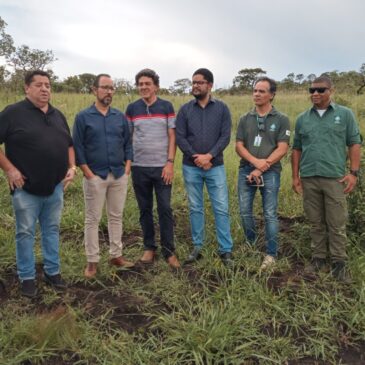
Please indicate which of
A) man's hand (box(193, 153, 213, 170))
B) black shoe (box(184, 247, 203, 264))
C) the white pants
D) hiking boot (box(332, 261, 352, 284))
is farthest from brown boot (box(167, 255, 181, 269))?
hiking boot (box(332, 261, 352, 284))

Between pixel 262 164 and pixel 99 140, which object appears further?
pixel 262 164

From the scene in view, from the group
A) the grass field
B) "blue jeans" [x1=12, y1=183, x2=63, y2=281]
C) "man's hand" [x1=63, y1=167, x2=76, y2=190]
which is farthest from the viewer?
"man's hand" [x1=63, y1=167, x2=76, y2=190]

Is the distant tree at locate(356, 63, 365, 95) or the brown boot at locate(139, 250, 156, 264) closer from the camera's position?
the brown boot at locate(139, 250, 156, 264)

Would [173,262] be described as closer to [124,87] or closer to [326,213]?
[326,213]

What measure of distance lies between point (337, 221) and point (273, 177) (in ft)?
2.54

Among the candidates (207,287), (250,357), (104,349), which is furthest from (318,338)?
(104,349)

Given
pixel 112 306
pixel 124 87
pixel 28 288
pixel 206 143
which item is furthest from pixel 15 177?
pixel 124 87

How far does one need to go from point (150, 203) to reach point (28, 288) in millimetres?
1533

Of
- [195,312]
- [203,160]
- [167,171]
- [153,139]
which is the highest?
[153,139]

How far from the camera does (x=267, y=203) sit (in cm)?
444

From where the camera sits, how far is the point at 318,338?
11.0 ft

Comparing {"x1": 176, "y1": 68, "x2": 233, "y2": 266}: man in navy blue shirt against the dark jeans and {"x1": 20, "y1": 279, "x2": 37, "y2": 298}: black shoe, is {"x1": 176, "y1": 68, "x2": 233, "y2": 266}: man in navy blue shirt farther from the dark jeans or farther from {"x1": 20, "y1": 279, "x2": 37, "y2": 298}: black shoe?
{"x1": 20, "y1": 279, "x2": 37, "y2": 298}: black shoe

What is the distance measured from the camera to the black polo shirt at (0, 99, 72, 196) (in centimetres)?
357

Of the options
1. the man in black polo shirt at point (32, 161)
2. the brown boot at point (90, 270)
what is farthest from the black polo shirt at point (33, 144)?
the brown boot at point (90, 270)
